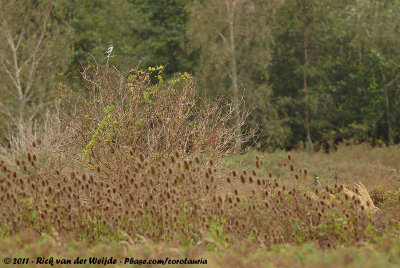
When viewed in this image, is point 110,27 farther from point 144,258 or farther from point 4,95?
point 144,258

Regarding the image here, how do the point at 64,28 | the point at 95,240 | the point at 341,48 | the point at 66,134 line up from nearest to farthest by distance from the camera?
1. the point at 95,240
2. the point at 66,134
3. the point at 64,28
4. the point at 341,48

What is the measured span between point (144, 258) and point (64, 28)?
18025mm

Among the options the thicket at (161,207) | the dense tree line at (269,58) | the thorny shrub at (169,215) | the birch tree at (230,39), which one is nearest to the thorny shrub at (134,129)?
the thicket at (161,207)

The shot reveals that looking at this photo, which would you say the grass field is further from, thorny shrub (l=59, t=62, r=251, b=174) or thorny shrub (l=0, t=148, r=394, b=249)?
thorny shrub (l=59, t=62, r=251, b=174)

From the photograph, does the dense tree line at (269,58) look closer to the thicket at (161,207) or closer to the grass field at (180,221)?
the thicket at (161,207)

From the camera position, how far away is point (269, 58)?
72.6 ft

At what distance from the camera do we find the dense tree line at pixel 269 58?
21.4 metres

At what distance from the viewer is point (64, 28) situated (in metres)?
22.4

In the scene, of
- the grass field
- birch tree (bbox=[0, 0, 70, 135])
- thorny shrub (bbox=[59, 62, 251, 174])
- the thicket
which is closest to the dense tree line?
birch tree (bbox=[0, 0, 70, 135])

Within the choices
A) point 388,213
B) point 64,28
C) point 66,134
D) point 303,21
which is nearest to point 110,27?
point 64,28

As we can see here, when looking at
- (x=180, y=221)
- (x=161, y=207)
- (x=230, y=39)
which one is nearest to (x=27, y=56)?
(x=230, y=39)

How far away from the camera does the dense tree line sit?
70.1 feet

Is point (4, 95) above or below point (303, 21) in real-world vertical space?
below

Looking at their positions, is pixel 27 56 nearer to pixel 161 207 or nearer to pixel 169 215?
pixel 161 207
